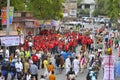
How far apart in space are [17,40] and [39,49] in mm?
3015

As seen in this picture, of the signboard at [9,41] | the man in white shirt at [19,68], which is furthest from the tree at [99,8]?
the man in white shirt at [19,68]

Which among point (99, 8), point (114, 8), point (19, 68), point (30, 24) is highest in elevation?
point (19, 68)

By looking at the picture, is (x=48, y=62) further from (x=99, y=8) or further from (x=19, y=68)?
(x=99, y=8)

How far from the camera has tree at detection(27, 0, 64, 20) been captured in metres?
52.8

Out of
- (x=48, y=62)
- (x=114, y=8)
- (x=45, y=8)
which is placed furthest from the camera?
(x=114, y=8)

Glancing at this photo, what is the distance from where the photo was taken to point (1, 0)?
38750 millimetres

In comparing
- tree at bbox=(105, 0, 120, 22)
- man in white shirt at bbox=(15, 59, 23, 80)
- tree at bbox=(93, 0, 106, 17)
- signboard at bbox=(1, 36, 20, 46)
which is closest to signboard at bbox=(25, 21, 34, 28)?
signboard at bbox=(1, 36, 20, 46)

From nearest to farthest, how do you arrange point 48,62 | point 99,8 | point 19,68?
point 19,68 < point 48,62 < point 99,8

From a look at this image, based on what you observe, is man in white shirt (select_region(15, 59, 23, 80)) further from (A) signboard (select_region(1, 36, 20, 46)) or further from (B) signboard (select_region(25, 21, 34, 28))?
(B) signboard (select_region(25, 21, 34, 28))

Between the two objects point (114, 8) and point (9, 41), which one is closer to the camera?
point (9, 41)

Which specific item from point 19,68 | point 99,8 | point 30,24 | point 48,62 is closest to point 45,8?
point 30,24

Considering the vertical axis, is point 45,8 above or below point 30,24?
above

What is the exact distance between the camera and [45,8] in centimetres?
→ 5306

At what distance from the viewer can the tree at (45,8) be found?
52781mm
